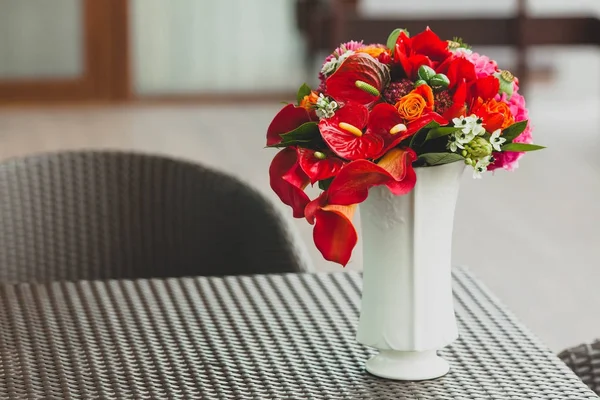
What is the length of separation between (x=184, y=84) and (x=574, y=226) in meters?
3.40

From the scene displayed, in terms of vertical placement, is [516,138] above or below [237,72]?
above

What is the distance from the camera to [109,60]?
6574mm

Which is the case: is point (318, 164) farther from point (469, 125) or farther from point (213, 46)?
point (213, 46)

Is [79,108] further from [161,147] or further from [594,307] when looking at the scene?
[594,307]

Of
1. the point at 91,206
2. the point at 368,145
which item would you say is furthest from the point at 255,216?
the point at 368,145

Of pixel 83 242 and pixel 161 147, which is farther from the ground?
pixel 83 242

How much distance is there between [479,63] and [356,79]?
0.15 m

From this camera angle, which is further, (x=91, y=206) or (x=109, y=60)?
(x=109, y=60)

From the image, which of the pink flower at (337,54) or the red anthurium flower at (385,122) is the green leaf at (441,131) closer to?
the red anthurium flower at (385,122)

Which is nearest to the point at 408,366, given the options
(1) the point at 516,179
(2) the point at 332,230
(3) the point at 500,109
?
(2) the point at 332,230

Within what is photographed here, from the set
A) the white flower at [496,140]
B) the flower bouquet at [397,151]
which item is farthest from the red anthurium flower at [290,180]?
the white flower at [496,140]

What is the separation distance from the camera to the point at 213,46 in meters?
6.67

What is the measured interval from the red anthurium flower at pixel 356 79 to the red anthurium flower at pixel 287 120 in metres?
0.06

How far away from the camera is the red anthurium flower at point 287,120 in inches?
47.8
